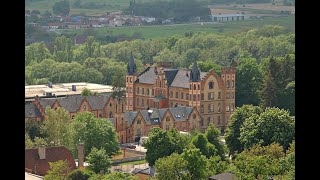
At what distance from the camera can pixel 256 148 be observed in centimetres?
2650

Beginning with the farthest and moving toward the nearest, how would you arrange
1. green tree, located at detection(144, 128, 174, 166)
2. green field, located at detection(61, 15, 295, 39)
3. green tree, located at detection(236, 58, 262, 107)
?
green field, located at detection(61, 15, 295, 39) < green tree, located at detection(236, 58, 262, 107) < green tree, located at detection(144, 128, 174, 166)

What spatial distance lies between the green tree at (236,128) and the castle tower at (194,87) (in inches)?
271

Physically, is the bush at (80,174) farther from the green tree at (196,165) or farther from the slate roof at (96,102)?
the slate roof at (96,102)

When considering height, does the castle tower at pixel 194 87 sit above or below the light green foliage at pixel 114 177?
above

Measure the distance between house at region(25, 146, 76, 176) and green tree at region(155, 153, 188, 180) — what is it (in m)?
3.33

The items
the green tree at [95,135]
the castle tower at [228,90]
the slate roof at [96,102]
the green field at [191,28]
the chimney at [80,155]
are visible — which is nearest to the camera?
the chimney at [80,155]

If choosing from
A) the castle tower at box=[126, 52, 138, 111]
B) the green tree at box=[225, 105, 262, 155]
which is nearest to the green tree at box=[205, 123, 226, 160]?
the green tree at box=[225, 105, 262, 155]

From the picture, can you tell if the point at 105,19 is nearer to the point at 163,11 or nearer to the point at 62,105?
the point at 163,11

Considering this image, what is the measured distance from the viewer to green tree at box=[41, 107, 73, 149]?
31908mm

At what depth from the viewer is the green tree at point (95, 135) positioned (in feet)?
104

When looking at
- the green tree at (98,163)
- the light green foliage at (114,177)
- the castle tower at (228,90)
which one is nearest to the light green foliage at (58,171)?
the light green foliage at (114,177)

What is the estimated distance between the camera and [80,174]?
25.1 m

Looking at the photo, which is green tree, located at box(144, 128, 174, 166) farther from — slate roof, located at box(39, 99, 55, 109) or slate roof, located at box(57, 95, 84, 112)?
slate roof, located at box(57, 95, 84, 112)

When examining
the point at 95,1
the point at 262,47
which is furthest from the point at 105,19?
the point at 262,47
